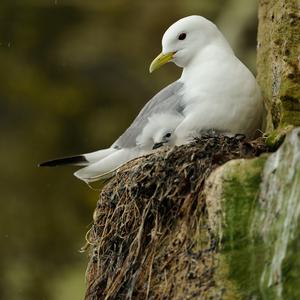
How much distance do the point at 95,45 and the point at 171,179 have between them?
11.9 feet

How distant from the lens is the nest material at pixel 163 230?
3.76m

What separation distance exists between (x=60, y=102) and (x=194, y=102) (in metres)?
3.22

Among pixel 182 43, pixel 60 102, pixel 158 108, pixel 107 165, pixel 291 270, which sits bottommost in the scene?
pixel 291 270

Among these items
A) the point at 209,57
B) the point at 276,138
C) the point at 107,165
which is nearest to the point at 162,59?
the point at 209,57

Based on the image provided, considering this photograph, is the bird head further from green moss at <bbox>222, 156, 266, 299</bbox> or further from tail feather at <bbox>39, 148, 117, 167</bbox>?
green moss at <bbox>222, 156, 266, 299</bbox>

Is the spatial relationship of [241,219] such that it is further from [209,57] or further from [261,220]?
[209,57]

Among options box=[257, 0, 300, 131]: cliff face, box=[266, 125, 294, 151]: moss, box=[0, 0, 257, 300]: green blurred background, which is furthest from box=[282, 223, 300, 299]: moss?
box=[0, 0, 257, 300]: green blurred background

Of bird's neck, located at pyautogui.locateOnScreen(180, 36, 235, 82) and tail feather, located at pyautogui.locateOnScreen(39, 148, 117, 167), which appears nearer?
bird's neck, located at pyautogui.locateOnScreen(180, 36, 235, 82)

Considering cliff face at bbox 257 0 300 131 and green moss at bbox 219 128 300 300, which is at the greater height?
cliff face at bbox 257 0 300 131

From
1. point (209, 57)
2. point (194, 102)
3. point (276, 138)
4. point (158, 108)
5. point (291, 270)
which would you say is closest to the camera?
point (291, 270)

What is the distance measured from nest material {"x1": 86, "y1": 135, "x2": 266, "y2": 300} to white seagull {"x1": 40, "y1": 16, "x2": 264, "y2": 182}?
17 cm

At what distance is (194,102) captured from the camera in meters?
4.42

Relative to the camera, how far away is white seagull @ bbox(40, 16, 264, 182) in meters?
4.39

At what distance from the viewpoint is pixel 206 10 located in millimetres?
7520
